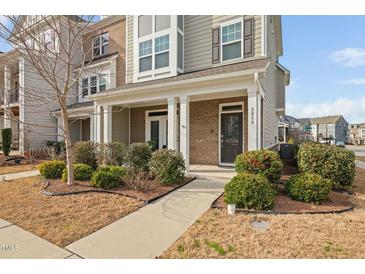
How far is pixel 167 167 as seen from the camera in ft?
21.1

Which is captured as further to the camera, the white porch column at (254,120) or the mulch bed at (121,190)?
the white porch column at (254,120)

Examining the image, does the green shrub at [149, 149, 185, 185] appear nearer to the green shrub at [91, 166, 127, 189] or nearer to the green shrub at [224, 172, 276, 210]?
the green shrub at [91, 166, 127, 189]

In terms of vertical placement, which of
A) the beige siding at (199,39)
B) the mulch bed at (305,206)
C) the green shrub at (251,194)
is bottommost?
the mulch bed at (305,206)

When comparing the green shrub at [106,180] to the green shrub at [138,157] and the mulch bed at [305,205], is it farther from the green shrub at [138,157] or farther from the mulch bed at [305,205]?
the mulch bed at [305,205]

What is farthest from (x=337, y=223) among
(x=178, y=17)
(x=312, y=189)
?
(x=178, y=17)

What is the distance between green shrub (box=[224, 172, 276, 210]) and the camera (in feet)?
14.8

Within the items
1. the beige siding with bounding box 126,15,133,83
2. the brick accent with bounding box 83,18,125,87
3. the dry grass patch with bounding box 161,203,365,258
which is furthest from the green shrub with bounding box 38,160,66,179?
the brick accent with bounding box 83,18,125,87

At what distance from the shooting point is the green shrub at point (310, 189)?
4863mm

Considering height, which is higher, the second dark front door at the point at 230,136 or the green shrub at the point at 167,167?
the second dark front door at the point at 230,136

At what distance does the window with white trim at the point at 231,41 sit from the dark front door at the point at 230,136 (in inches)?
99.5

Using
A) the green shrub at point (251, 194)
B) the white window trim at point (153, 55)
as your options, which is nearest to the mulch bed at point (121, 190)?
the green shrub at point (251, 194)
